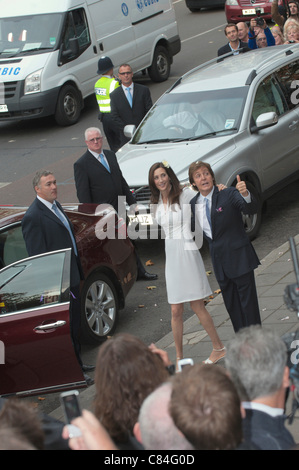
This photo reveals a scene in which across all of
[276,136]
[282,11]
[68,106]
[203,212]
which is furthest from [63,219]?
[282,11]

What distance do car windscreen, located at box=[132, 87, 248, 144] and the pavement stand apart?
1947mm

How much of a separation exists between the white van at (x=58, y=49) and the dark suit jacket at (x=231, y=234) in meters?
9.92

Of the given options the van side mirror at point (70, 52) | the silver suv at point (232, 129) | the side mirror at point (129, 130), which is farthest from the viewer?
the van side mirror at point (70, 52)

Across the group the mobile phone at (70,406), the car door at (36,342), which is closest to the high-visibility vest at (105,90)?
the car door at (36,342)

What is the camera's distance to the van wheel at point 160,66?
60.6 feet

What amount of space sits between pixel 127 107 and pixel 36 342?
5.60 meters

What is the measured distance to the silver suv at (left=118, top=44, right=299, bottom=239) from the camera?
9.42 m

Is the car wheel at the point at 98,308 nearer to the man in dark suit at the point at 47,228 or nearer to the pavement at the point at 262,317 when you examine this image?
the man in dark suit at the point at 47,228

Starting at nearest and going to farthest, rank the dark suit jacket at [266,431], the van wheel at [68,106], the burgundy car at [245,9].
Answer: the dark suit jacket at [266,431], the van wheel at [68,106], the burgundy car at [245,9]

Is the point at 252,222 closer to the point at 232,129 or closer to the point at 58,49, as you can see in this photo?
the point at 232,129

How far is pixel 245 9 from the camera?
21.9m

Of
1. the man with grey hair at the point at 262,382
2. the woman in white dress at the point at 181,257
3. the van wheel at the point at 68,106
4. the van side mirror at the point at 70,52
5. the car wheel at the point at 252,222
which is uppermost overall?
the man with grey hair at the point at 262,382

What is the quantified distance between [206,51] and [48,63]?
6.36 m

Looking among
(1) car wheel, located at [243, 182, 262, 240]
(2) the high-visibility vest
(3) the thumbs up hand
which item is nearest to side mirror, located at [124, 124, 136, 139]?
(2) the high-visibility vest
